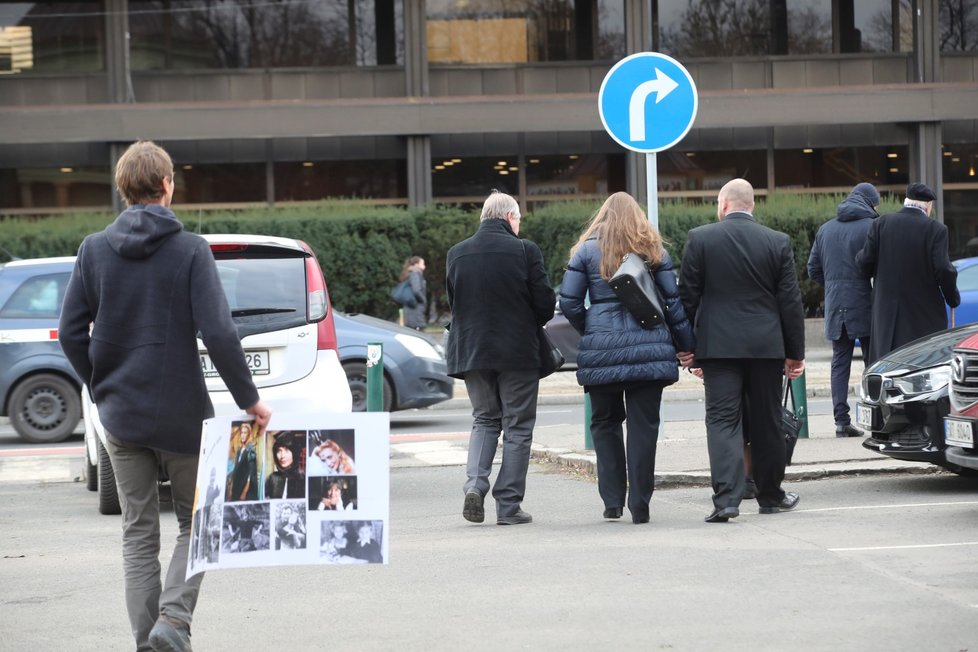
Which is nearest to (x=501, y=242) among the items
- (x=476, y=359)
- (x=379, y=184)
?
(x=476, y=359)

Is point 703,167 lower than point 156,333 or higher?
higher

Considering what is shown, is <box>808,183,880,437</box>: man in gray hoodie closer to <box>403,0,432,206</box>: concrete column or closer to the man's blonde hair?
the man's blonde hair

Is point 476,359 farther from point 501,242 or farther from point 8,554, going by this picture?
point 8,554

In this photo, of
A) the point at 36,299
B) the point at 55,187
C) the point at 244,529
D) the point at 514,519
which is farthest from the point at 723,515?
the point at 55,187

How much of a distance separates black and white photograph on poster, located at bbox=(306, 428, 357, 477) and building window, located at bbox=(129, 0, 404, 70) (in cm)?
2564

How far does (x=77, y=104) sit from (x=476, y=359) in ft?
74.7

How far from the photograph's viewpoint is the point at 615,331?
7824 millimetres

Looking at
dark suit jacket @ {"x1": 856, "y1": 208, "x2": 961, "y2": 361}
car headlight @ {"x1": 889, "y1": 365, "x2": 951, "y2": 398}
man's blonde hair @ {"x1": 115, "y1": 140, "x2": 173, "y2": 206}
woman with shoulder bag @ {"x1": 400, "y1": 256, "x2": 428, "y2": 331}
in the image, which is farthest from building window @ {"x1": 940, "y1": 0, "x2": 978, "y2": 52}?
man's blonde hair @ {"x1": 115, "y1": 140, "x2": 173, "y2": 206}

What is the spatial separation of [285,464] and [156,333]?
634 mm

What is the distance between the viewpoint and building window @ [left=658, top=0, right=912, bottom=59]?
30.5m

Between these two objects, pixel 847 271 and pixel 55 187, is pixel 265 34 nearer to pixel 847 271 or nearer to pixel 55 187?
pixel 55 187

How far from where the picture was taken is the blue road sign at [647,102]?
1011 centimetres

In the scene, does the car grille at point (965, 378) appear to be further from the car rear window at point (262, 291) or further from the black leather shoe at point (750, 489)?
the car rear window at point (262, 291)

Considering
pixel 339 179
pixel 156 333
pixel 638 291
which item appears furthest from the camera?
pixel 339 179
